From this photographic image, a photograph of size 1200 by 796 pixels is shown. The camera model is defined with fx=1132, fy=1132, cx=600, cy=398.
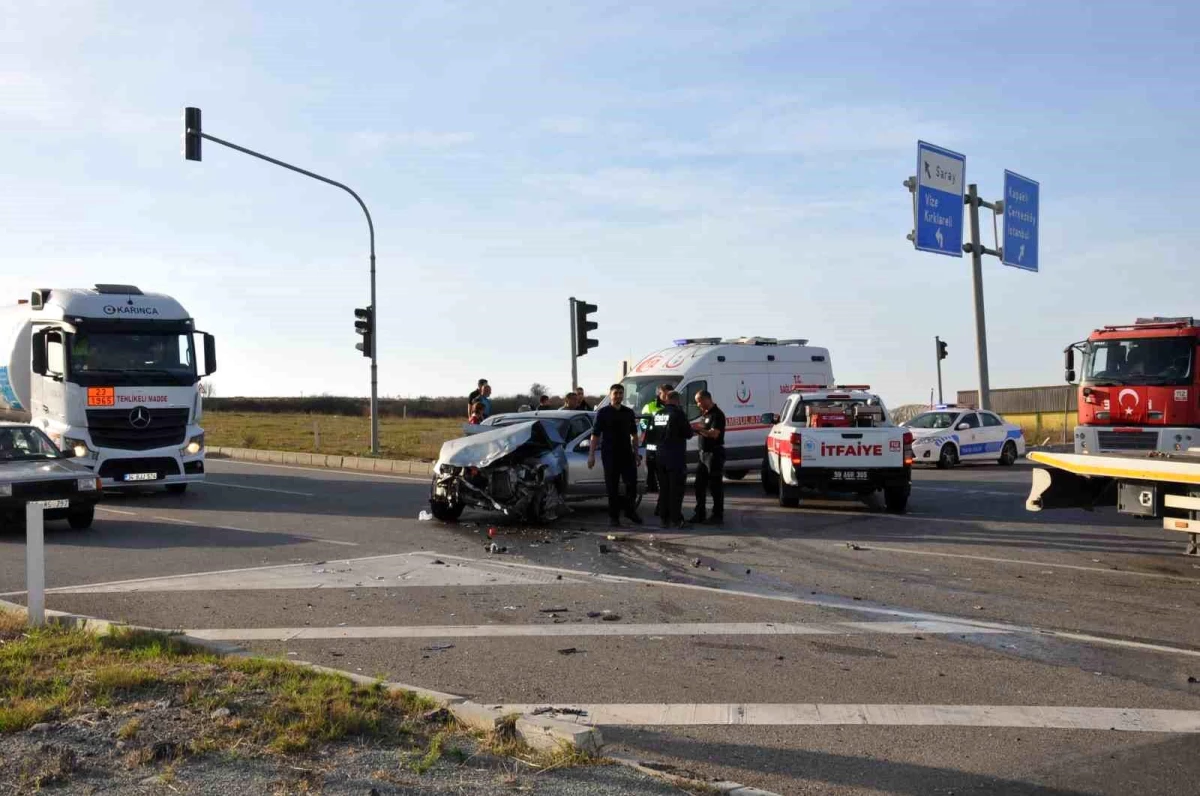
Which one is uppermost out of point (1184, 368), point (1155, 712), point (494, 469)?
point (1184, 368)

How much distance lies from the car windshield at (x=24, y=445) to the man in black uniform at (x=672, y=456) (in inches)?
306

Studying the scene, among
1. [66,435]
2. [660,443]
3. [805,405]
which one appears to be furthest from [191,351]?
[805,405]

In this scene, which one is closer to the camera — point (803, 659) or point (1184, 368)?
point (803, 659)

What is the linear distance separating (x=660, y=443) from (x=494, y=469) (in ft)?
6.99

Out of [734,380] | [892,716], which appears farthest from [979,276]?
[892,716]

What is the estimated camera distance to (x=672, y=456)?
14.4 m

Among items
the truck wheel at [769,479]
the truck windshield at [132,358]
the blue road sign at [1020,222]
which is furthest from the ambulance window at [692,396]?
the blue road sign at [1020,222]

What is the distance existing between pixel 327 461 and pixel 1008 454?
56.1 ft

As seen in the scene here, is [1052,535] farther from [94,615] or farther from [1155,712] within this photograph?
[94,615]

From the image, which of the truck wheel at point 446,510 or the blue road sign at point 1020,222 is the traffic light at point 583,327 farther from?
the blue road sign at point 1020,222

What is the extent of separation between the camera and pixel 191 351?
1905 centimetres

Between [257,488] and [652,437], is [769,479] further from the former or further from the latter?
[257,488]

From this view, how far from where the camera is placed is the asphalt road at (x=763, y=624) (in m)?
5.36

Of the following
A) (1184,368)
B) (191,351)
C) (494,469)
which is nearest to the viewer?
(494,469)
